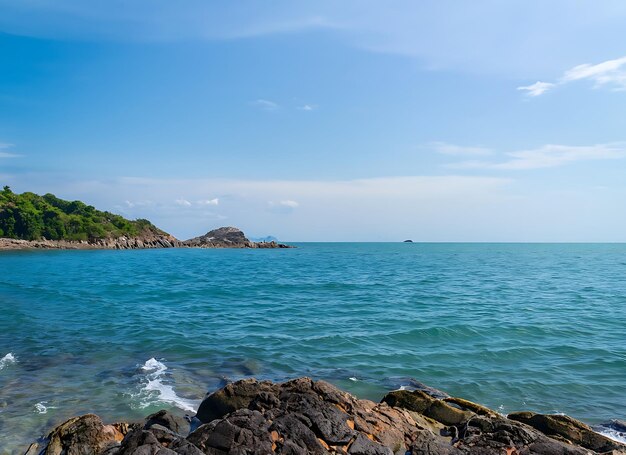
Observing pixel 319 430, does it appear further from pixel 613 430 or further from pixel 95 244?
pixel 95 244

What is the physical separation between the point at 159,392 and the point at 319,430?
845cm

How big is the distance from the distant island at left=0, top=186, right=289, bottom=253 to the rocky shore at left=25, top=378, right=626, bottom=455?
459 ft

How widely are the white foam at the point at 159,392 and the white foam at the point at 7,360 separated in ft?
20.2

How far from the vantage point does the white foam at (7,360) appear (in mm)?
19609

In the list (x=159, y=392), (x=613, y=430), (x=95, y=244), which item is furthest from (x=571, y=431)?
(x=95, y=244)

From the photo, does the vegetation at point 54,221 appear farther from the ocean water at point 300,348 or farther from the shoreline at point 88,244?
the ocean water at point 300,348

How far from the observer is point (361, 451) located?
1009cm

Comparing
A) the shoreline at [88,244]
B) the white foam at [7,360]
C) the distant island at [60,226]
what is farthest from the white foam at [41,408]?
→ the distant island at [60,226]

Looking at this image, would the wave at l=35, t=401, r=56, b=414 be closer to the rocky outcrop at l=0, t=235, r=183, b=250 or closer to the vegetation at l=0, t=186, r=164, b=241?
the rocky outcrop at l=0, t=235, r=183, b=250

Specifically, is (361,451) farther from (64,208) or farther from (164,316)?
(64,208)

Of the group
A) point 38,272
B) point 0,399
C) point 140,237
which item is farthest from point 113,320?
point 140,237

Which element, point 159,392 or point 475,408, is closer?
point 475,408

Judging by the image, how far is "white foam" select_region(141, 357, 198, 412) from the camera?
50.4ft

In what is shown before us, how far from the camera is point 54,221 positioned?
481ft
